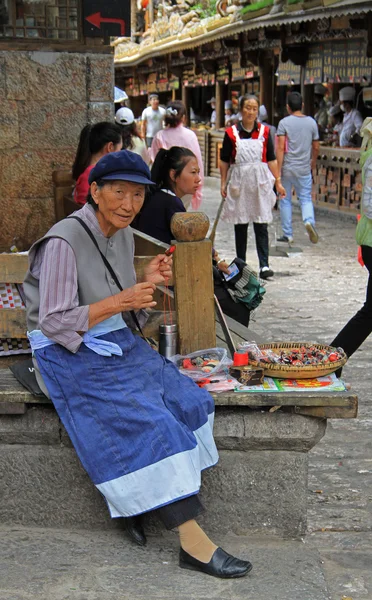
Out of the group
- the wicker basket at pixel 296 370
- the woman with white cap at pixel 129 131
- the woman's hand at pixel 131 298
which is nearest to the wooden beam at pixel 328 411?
the wicker basket at pixel 296 370

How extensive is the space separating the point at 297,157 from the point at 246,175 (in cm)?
244

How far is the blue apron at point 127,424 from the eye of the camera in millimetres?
3432

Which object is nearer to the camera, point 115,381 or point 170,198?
point 115,381

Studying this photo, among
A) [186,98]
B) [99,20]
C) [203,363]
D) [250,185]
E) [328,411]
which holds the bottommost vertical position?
[328,411]

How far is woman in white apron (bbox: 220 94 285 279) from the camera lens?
934 cm

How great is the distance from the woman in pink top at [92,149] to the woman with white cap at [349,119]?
9.21m

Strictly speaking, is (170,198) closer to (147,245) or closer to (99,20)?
(147,245)

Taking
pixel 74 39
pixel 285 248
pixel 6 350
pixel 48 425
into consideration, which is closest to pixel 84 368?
pixel 48 425

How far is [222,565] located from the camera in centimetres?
344

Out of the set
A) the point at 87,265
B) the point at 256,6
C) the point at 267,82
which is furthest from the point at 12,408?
the point at 267,82

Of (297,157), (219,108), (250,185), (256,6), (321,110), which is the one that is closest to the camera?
(250,185)

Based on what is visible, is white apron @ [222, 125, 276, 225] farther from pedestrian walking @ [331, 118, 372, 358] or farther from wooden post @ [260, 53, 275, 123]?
wooden post @ [260, 53, 275, 123]

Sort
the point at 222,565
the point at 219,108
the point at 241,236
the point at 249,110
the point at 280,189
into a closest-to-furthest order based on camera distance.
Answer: the point at 222,565 < the point at 249,110 < the point at 241,236 < the point at 280,189 < the point at 219,108

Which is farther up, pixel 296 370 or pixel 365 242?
pixel 365 242
